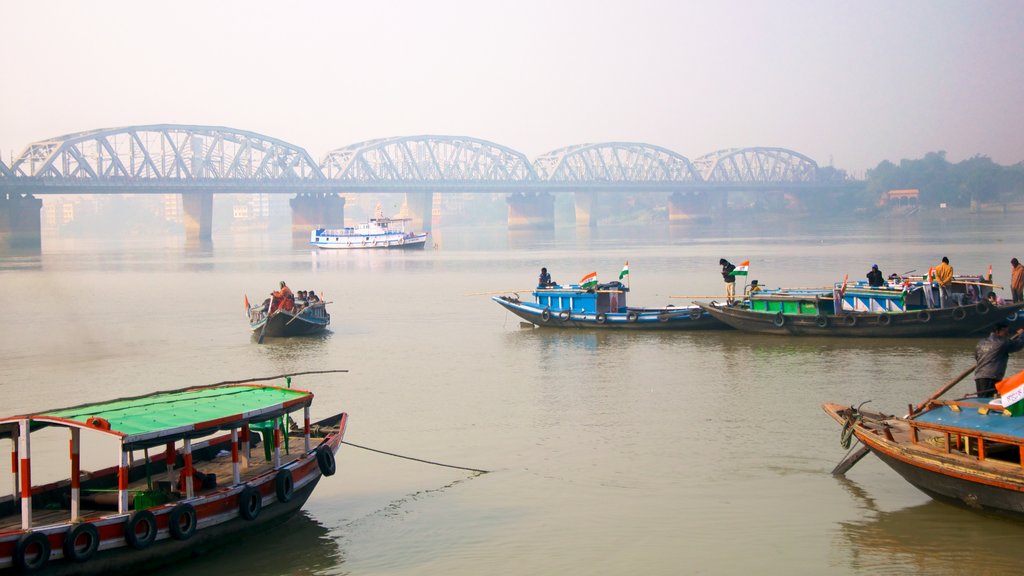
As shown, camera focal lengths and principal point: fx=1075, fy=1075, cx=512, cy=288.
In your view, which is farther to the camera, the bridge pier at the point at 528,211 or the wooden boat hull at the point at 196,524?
the bridge pier at the point at 528,211

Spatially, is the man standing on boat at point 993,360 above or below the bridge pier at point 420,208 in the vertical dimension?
below

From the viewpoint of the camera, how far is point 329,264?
259 ft

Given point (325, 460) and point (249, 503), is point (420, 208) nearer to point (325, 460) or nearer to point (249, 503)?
point (325, 460)

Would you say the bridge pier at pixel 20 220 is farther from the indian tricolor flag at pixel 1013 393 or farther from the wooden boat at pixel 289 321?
the indian tricolor flag at pixel 1013 393

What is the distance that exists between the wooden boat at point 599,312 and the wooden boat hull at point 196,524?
58.3 ft

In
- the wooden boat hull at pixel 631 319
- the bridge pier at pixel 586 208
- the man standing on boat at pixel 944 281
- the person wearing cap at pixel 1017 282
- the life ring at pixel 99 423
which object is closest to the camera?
the life ring at pixel 99 423

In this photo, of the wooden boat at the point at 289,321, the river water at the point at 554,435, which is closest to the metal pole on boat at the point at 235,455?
the river water at the point at 554,435

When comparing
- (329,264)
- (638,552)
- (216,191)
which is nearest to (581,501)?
(638,552)

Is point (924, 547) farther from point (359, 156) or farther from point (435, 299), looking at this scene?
point (359, 156)

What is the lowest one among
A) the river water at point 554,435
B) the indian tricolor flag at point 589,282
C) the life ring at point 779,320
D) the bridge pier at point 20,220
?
the river water at point 554,435

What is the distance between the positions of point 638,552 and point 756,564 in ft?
4.39

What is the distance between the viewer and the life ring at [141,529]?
36.9ft

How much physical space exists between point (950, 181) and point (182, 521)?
564ft

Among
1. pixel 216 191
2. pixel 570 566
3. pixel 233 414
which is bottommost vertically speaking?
pixel 570 566
